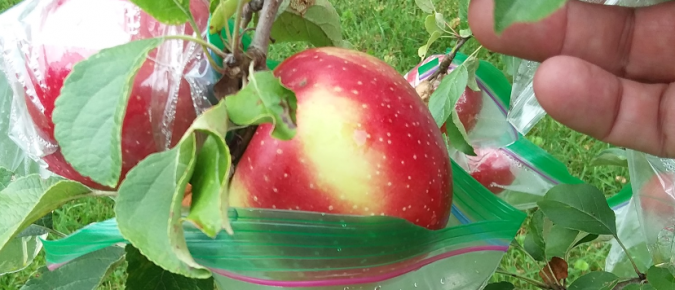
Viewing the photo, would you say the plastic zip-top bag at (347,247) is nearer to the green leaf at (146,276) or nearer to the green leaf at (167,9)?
the green leaf at (146,276)

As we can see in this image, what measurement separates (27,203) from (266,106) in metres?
0.22

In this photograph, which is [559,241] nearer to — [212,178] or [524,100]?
[524,100]

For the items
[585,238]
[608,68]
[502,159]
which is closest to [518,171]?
[502,159]

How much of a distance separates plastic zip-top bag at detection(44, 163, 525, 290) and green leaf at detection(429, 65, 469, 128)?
0.11 m

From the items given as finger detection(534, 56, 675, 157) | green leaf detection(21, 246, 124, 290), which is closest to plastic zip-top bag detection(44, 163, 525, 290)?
green leaf detection(21, 246, 124, 290)

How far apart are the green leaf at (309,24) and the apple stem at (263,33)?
4.8 inches

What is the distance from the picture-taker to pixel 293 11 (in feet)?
2.01

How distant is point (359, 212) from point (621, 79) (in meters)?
0.37

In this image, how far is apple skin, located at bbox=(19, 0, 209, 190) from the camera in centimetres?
50

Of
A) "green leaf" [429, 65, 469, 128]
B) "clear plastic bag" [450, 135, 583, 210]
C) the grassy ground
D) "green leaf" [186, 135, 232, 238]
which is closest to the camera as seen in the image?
"green leaf" [186, 135, 232, 238]

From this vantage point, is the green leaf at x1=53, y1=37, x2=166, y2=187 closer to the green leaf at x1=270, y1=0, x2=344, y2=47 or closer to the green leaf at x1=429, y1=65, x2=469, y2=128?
the green leaf at x1=270, y1=0, x2=344, y2=47

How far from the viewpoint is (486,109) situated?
37.8 inches

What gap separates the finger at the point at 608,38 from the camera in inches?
23.8

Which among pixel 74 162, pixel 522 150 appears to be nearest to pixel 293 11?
pixel 74 162
